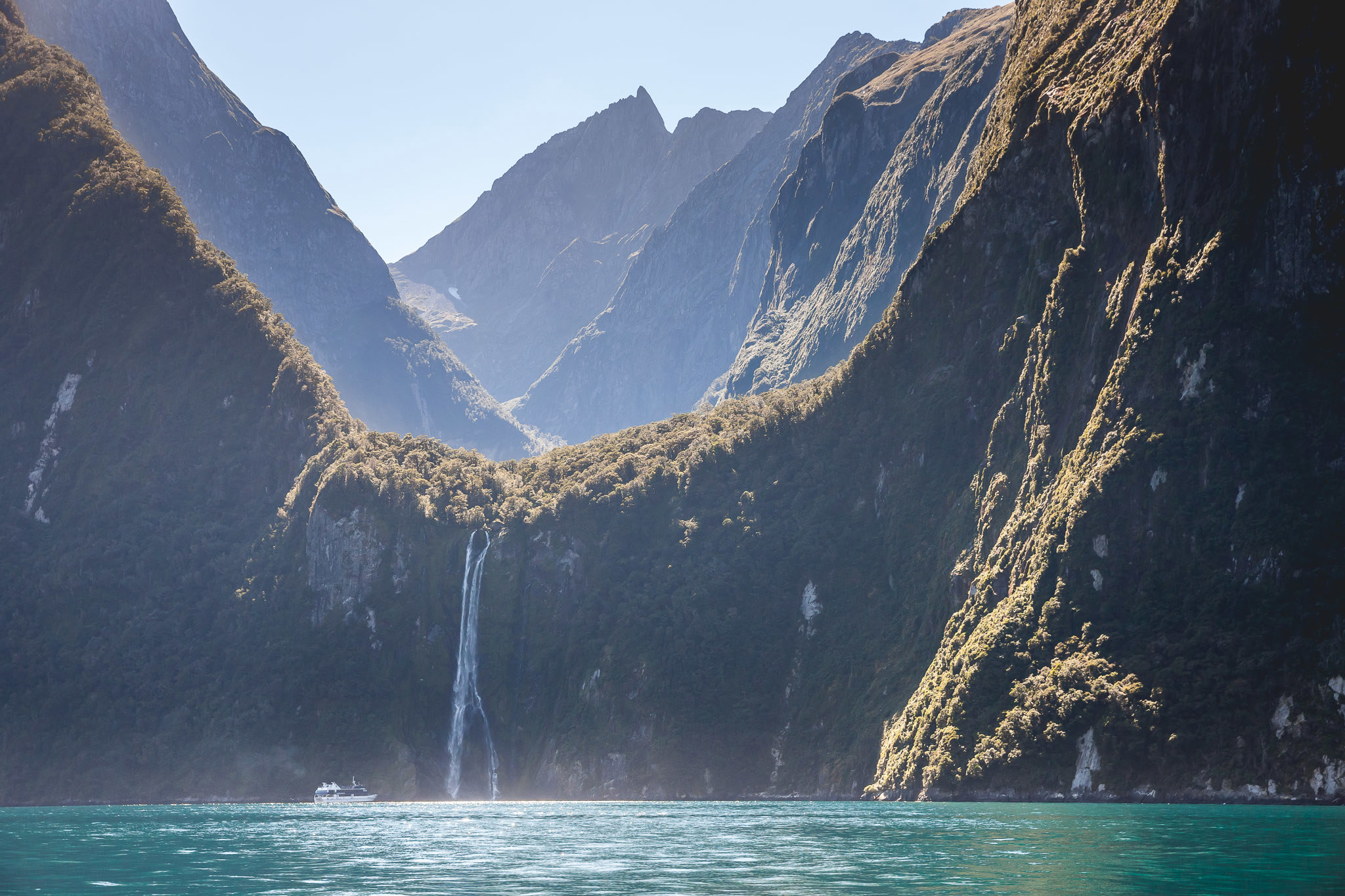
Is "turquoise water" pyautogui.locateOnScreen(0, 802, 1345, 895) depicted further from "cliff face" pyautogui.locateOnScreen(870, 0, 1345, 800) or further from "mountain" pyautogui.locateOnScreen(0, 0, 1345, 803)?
"mountain" pyautogui.locateOnScreen(0, 0, 1345, 803)

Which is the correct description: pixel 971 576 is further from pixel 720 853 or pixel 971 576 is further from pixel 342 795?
pixel 342 795

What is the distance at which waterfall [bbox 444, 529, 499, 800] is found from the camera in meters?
179

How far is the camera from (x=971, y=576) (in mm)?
142125

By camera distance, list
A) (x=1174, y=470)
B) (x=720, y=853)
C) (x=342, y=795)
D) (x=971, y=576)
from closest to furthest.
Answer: (x=720, y=853) → (x=1174, y=470) → (x=971, y=576) → (x=342, y=795)

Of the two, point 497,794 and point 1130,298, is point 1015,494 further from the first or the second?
point 497,794

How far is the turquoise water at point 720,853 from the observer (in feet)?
177

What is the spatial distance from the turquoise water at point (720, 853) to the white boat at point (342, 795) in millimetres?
52463

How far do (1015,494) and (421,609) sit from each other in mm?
92391

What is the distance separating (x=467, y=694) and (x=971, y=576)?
260 ft

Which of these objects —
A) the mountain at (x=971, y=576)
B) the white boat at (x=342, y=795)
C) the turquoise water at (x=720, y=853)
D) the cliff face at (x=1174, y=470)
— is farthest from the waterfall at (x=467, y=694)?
the turquoise water at (x=720, y=853)

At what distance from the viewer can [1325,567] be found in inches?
4242

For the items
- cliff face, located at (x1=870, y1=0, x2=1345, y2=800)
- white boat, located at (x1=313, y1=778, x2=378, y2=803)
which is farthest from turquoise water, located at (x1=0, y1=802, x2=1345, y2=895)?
white boat, located at (x1=313, y1=778, x2=378, y2=803)

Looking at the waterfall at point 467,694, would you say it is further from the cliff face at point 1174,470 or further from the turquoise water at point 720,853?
the turquoise water at point 720,853

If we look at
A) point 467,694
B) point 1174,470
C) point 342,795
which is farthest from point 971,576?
point 342,795
